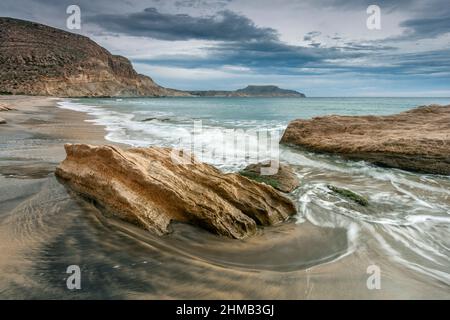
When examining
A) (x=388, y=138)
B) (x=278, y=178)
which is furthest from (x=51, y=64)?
(x=278, y=178)

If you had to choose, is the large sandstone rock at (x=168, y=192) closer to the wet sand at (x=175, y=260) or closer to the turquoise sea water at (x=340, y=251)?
the wet sand at (x=175, y=260)

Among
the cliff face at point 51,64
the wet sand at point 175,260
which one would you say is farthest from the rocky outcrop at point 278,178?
the cliff face at point 51,64

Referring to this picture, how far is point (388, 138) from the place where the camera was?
941cm

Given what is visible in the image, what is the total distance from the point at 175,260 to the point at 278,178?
3792mm

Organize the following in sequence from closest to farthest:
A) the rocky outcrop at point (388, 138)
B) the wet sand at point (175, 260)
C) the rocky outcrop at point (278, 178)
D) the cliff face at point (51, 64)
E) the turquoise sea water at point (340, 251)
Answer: the wet sand at point (175, 260) → the turquoise sea water at point (340, 251) → the rocky outcrop at point (278, 178) → the rocky outcrop at point (388, 138) → the cliff face at point (51, 64)

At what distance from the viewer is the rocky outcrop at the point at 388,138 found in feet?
27.2

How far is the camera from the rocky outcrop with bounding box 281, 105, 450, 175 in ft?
27.2

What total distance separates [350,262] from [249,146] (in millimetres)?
9174

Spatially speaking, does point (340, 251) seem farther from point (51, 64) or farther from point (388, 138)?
point (51, 64)

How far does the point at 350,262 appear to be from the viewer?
3.85 metres

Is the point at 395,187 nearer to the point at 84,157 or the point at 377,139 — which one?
the point at 377,139

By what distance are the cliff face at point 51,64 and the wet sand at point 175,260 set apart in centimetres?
8354

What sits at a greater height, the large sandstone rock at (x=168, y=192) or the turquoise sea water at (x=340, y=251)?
the large sandstone rock at (x=168, y=192)
